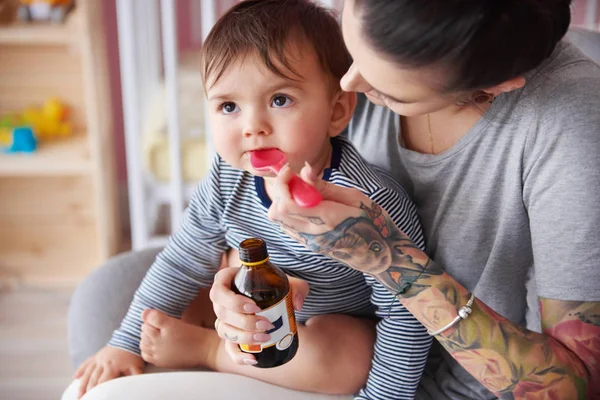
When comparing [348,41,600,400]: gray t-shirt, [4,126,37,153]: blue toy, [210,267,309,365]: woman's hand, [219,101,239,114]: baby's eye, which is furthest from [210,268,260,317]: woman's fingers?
[4,126,37,153]: blue toy

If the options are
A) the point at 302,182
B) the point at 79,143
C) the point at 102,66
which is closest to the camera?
the point at 302,182

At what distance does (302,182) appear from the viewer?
0.81 metres

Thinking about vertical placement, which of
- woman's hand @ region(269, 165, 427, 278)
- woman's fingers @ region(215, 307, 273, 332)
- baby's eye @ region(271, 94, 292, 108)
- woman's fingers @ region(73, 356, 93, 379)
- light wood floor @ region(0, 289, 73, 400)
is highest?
baby's eye @ region(271, 94, 292, 108)

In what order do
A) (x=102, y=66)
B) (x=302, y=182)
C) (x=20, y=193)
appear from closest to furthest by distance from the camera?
1. (x=302, y=182)
2. (x=102, y=66)
3. (x=20, y=193)

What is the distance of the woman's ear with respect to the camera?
1086 mm

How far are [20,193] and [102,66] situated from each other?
2.28 ft

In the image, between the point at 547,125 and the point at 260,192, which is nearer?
the point at 547,125

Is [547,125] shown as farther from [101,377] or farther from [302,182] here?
[101,377]

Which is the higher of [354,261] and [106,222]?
[354,261]

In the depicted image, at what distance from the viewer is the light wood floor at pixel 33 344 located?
1.99m

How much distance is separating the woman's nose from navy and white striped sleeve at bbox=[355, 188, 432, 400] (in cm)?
19

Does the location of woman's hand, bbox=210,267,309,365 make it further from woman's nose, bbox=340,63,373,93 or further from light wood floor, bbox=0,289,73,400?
light wood floor, bbox=0,289,73,400

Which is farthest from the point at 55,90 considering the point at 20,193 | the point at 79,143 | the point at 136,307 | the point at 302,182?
the point at 302,182

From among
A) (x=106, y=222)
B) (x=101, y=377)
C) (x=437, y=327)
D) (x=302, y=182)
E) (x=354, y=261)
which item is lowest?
(x=106, y=222)
